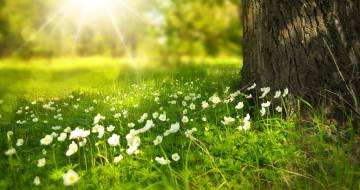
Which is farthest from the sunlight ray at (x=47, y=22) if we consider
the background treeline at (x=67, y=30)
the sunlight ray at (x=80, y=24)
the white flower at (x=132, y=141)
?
the white flower at (x=132, y=141)

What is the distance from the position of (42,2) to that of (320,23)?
25.1 m

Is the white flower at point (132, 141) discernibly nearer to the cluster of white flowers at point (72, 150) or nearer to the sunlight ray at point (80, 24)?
the cluster of white flowers at point (72, 150)

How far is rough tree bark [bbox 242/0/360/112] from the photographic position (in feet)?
9.96

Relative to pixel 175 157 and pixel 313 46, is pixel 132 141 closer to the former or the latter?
pixel 175 157

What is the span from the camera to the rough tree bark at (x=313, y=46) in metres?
3.04

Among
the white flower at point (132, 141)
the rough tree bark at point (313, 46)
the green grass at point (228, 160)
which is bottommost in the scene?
the green grass at point (228, 160)

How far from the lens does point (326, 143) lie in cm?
278

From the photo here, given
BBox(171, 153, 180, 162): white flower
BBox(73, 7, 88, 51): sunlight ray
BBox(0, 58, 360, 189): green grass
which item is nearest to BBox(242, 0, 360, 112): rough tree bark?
BBox(0, 58, 360, 189): green grass

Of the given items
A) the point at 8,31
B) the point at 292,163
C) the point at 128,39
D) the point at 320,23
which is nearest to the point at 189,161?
the point at 292,163

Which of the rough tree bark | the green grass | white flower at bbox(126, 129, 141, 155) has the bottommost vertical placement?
the green grass

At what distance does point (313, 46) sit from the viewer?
10.2 ft

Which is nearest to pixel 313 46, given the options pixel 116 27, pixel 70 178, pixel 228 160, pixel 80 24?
pixel 228 160

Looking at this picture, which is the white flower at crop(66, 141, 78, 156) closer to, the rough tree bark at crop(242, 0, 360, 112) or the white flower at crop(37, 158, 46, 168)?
the white flower at crop(37, 158, 46, 168)

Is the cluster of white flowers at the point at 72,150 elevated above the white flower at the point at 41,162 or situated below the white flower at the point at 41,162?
above
